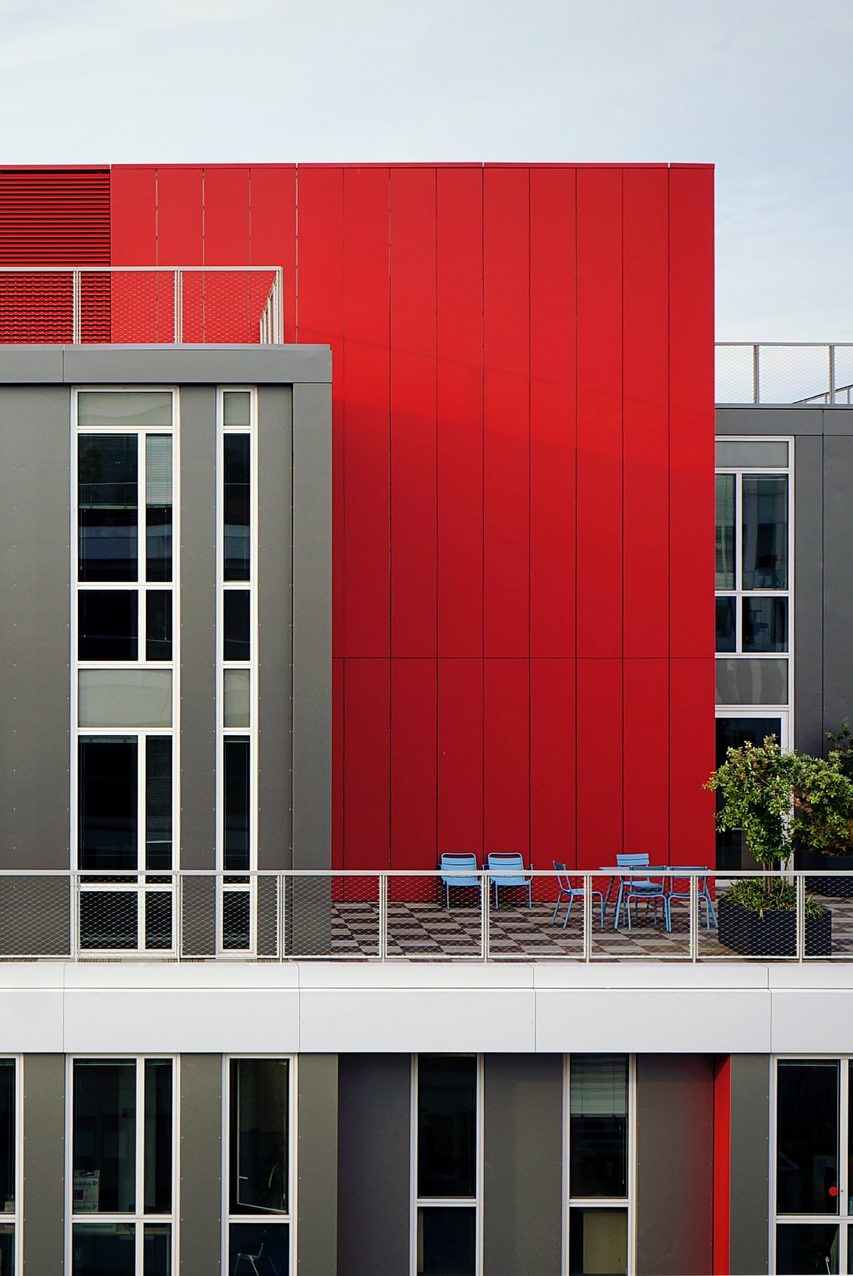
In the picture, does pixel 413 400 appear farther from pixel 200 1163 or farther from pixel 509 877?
pixel 200 1163

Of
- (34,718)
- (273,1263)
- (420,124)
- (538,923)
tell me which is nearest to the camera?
(273,1263)

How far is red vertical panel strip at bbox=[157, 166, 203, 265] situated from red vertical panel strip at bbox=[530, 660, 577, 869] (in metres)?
6.31

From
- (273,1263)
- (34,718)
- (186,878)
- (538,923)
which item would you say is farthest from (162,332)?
(273,1263)

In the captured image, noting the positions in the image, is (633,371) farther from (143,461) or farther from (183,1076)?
(183,1076)

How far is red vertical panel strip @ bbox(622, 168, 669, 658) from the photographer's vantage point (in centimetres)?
1511

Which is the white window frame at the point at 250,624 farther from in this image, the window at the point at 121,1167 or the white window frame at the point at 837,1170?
the white window frame at the point at 837,1170

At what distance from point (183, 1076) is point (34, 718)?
3.45m

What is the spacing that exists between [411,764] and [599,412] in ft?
15.4

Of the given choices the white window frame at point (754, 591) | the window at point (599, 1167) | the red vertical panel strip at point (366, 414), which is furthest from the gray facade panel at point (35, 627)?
the white window frame at point (754, 591)

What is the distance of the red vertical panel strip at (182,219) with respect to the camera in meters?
15.1

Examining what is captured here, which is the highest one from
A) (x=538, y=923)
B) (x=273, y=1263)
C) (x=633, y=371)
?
(x=633, y=371)

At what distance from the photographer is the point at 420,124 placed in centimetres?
2111

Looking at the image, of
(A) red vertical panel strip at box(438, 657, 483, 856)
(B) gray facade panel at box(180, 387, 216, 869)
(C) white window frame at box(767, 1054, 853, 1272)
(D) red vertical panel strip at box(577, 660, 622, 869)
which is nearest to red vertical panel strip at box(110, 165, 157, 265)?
(B) gray facade panel at box(180, 387, 216, 869)

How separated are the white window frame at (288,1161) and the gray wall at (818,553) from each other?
30.7 ft
